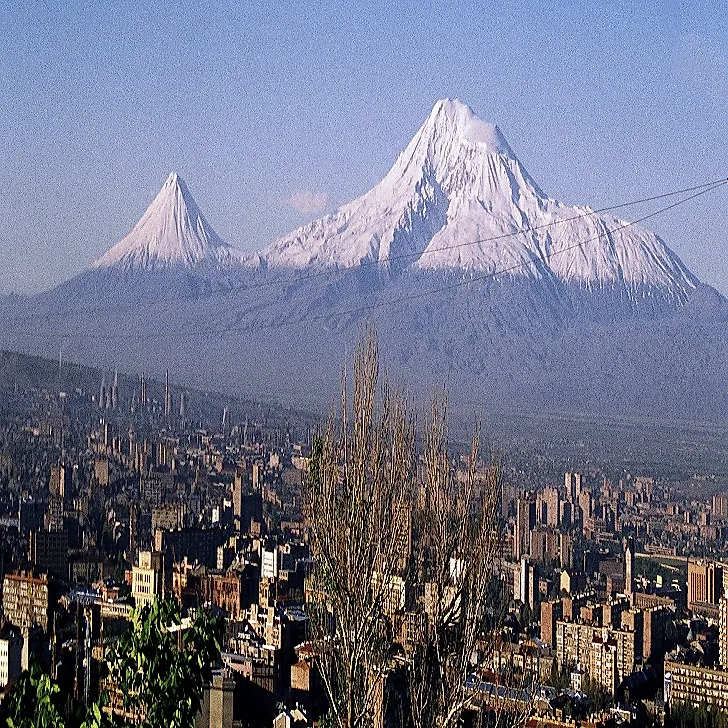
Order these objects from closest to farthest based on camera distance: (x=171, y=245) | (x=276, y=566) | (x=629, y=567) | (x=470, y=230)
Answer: (x=276, y=566)
(x=629, y=567)
(x=171, y=245)
(x=470, y=230)

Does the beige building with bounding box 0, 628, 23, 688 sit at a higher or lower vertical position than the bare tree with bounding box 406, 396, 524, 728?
lower

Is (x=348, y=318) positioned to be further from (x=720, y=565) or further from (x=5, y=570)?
(x=5, y=570)

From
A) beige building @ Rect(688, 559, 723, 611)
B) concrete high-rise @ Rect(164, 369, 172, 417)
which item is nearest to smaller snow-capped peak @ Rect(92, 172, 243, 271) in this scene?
concrete high-rise @ Rect(164, 369, 172, 417)

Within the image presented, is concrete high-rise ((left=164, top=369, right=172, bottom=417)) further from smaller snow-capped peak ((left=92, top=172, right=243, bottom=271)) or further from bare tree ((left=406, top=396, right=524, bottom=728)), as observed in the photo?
bare tree ((left=406, top=396, right=524, bottom=728))

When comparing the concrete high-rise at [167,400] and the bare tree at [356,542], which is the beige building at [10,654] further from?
the concrete high-rise at [167,400]

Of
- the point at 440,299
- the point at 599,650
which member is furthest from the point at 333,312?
the point at 599,650

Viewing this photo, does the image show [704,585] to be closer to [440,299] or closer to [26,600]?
[26,600]

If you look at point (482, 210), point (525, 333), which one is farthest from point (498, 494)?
point (482, 210)
